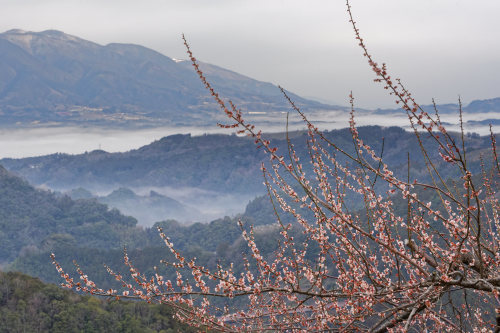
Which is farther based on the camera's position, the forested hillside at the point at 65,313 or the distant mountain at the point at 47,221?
the distant mountain at the point at 47,221

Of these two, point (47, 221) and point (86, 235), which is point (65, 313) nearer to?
point (86, 235)

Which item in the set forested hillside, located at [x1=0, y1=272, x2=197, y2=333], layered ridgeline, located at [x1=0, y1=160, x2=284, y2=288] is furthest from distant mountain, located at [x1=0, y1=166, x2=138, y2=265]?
forested hillside, located at [x1=0, y1=272, x2=197, y2=333]

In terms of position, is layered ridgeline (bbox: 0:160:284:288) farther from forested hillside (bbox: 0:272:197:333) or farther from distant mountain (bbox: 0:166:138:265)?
forested hillside (bbox: 0:272:197:333)

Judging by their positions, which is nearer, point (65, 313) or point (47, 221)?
point (65, 313)

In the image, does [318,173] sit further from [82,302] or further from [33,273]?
[33,273]

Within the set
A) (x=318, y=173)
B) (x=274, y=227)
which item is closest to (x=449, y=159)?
(x=318, y=173)

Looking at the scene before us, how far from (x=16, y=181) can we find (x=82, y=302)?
161 m

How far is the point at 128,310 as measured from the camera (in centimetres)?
4366

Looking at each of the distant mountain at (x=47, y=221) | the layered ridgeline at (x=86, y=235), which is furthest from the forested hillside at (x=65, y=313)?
the distant mountain at (x=47, y=221)

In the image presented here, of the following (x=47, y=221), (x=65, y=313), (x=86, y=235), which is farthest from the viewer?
(x=47, y=221)

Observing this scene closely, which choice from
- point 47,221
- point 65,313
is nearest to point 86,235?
point 47,221

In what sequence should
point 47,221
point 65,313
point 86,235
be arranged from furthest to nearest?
point 47,221 < point 86,235 < point 65,313

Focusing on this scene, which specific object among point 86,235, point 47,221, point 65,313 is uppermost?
point 65,313

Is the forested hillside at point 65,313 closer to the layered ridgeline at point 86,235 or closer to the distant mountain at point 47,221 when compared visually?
the layered ridgeline at point 86,235
